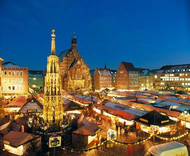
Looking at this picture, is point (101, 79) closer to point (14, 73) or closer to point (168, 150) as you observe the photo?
point (14, 73)

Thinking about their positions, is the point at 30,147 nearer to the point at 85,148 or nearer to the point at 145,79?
the point at 85,148

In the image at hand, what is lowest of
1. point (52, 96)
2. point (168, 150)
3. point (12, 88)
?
point (168, 150)

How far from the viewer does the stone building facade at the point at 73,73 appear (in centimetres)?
6397

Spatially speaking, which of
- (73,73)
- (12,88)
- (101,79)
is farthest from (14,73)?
(101,79)

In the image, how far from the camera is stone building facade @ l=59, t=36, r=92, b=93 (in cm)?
6397

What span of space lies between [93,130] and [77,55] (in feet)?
185

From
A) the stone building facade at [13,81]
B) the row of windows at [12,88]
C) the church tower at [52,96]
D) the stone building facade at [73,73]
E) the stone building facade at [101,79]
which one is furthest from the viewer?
the stone building facade at [101,79]

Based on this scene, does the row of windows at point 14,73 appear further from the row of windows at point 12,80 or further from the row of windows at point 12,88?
the row of windows at point 12,88

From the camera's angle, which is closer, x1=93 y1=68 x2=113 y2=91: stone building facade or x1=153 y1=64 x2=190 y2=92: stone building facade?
x1=153 y1=64 x2=190 y2=92: stone building facade

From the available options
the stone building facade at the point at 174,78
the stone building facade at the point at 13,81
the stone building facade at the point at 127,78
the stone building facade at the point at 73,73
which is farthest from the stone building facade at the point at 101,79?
the stone building facade at the point at 13,81

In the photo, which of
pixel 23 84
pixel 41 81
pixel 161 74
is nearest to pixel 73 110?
pixel 23 84

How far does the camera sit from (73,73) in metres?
64.9

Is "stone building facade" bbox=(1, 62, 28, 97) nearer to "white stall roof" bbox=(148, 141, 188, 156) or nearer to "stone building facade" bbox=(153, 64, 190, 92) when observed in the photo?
"white stall roof" bbox=(148, 141, 188, 156)

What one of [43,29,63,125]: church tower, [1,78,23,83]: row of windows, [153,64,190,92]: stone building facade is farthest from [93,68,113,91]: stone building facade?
[43,29,63,125]: church tower
